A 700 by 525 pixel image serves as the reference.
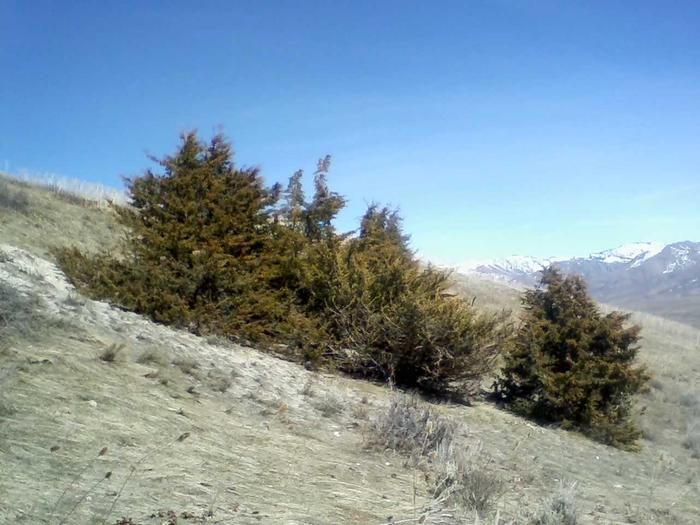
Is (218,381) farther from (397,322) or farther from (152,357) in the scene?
(397,322)

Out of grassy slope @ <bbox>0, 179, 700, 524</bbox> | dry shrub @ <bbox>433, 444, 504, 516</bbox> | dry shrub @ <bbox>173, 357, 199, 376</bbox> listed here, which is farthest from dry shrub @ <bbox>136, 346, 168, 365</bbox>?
dry shrub @ <bbox>433, 444, 504, 516</bbox>

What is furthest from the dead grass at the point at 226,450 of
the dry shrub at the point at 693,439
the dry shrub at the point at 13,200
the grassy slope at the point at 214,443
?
the dry shrub at the point at 13,200

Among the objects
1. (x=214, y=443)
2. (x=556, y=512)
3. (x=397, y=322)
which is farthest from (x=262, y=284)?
(x=556, y=512)

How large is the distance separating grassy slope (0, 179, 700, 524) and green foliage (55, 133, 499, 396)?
2.74ft

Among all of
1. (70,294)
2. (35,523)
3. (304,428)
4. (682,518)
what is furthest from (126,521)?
(70,294)

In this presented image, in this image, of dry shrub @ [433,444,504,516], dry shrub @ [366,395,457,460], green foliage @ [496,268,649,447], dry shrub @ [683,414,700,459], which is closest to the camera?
dry shrub @ [433,444,504,516]

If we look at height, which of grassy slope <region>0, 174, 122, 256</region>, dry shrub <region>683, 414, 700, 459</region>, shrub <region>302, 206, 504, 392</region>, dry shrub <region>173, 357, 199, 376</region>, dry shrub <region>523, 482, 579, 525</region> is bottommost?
dry shrub <region>683, 414, 700, 459</region>

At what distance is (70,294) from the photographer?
1070 centimetres

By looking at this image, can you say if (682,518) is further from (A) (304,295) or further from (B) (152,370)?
(A) (304,295)

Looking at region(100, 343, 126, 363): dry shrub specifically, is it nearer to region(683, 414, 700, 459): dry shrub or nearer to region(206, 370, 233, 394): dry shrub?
region(206, 370, 233, 394): dry shrub

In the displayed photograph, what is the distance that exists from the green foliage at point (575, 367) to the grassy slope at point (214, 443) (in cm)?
68

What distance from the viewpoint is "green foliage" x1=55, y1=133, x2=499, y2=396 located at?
1223cm

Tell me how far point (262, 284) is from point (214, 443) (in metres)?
7.46

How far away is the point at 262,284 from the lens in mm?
13539
